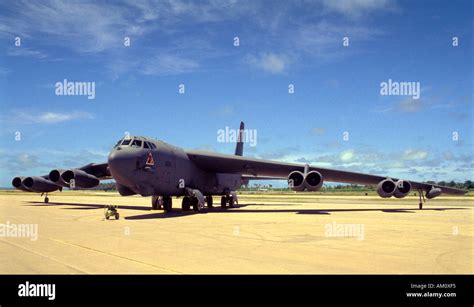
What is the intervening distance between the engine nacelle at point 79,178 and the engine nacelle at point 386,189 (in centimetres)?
1972

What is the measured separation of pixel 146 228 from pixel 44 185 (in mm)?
24686

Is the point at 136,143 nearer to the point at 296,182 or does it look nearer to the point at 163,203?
the point at 163,203

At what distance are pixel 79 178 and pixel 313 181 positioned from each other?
1636 cm

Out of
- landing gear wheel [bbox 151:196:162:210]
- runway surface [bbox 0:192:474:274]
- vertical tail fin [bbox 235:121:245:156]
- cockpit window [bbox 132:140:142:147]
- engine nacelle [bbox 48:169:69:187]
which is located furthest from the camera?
vertical tail fin [bbox 235:121:245:156]

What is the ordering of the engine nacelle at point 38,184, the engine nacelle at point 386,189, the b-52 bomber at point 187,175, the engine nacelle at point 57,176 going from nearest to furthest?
the b-52 bomber at point 187,175 < the engine nacelle at point 386,189 < the engine nacelle at point 57,176 < the engine nacelle at point 38,184

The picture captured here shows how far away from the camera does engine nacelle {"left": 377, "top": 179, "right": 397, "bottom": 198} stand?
2569 cm

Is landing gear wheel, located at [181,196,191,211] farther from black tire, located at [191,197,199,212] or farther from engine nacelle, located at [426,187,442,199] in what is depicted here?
engine nacelle, located at [426,187,442,199]

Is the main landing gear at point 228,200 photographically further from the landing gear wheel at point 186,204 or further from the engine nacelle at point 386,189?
the engine nacelle at point 386,189

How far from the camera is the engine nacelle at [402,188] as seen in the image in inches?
1012

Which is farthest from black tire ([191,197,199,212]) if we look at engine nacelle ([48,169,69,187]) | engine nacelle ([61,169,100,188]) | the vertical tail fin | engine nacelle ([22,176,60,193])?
engine nacelle ([22,176,60,193])

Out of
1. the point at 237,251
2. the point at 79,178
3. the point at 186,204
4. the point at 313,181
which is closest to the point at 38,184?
the point at 79,178

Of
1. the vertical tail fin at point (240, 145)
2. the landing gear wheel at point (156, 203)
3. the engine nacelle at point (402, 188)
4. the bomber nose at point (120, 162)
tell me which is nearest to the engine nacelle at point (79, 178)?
the landing gear wheel at point (156, 203)
